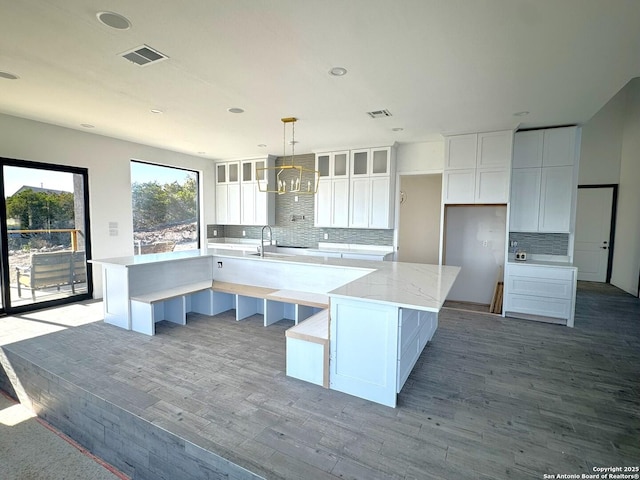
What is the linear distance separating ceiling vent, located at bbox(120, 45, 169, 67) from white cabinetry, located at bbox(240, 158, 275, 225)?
13.5 ft

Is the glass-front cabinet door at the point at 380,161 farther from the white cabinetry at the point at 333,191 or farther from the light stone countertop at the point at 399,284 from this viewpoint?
the light stone countertop at the point at 399,284

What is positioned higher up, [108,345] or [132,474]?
[108,345]

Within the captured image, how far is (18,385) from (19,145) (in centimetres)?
331

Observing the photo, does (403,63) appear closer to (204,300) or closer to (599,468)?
(599,468)

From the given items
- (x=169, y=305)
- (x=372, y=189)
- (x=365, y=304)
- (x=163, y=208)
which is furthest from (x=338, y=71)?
(x=163, y=208)

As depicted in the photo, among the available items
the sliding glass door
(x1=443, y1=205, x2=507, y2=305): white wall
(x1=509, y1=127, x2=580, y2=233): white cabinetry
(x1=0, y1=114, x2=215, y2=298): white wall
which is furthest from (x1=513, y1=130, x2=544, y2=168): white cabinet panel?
the sliding glass door

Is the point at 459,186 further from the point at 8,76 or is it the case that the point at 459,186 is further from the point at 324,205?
the point at 8,76

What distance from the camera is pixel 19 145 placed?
4.41 m

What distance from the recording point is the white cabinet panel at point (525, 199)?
4652mm

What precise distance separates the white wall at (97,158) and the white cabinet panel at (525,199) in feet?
21.0

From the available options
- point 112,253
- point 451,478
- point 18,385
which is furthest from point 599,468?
point 112,253

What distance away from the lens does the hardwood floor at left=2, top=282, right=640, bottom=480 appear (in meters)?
1.85

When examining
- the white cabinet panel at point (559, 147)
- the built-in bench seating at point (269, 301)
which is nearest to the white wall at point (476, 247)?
the white cabinet panel at point (559, 147)

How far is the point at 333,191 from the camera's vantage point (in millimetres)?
6191
